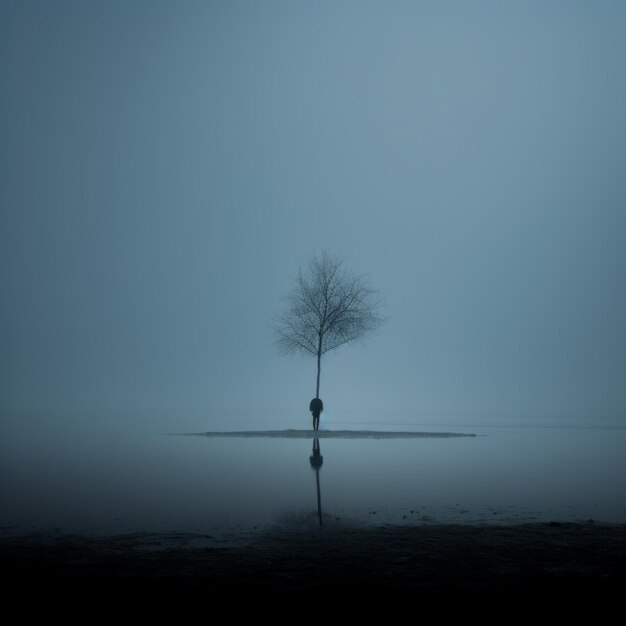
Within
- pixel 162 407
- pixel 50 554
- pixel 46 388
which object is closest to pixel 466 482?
pixel 50 554

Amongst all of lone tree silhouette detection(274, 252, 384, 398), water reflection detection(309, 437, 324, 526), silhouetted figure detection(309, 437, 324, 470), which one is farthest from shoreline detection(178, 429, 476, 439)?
lone tree silhouette detection(274, 252, 384, 398)

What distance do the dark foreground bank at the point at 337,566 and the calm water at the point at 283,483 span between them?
1461 millimetres

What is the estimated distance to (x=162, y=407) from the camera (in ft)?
197

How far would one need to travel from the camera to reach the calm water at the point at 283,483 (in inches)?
527

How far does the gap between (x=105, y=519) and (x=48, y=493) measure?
3.69 m

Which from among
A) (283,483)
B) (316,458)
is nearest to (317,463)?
(316,458)

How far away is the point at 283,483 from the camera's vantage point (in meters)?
18.3

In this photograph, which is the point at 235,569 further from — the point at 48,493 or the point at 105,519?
the point at 48,493

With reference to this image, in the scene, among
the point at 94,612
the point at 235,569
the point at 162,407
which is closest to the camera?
the point at 94,612

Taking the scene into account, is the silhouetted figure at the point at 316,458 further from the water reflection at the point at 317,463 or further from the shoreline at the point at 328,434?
the shoreline at the point at 328,434

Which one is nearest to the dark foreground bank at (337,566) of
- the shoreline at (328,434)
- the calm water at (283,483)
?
the calm water at (283,483)

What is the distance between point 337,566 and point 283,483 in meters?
9.22

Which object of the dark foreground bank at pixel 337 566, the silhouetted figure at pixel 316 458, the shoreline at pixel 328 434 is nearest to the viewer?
the dark foreground bank at pixel 337 566

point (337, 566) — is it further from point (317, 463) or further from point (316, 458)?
point (316, 458)
